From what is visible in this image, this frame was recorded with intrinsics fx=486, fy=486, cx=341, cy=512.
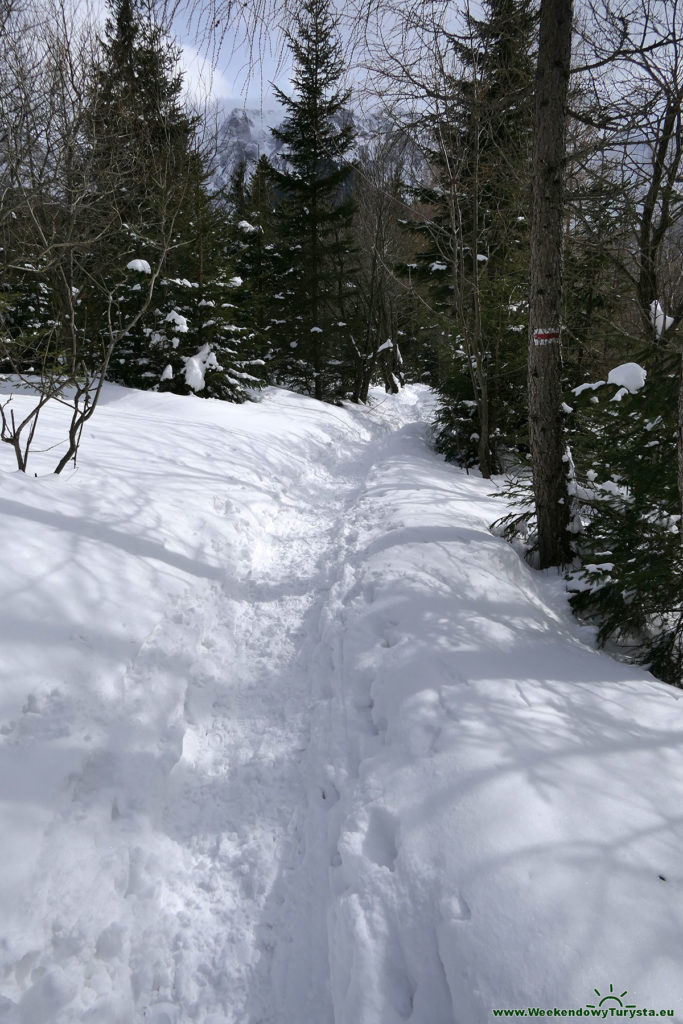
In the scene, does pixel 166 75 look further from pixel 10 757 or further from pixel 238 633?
pixel 10 757

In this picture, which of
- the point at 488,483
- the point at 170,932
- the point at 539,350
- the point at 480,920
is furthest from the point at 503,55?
the point at 170,932

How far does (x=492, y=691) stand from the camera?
9.77 feet

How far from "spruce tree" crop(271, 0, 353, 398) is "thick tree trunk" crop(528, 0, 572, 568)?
13627 mm

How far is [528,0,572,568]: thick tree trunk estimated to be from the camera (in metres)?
4.33

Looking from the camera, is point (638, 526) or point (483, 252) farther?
point (483, 252)

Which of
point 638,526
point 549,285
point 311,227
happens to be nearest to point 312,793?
point 638,526

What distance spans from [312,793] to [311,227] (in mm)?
18141

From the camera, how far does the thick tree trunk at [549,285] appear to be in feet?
14.2

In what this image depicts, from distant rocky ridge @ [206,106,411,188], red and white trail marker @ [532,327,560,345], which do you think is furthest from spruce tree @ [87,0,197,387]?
red and white trail marker @ [532,327,560,345]

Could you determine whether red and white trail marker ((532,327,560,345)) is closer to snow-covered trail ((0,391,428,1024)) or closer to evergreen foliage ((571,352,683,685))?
evergreen foliage ((571,352,683,685))

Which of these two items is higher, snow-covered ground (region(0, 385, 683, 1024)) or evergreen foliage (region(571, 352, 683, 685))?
evergreen foliage (region(571, 352, 683, 685))

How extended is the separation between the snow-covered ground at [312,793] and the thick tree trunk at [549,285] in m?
0.96

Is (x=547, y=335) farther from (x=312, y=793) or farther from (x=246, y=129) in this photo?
(x=312, y=793)

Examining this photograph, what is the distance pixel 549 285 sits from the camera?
184 inches
